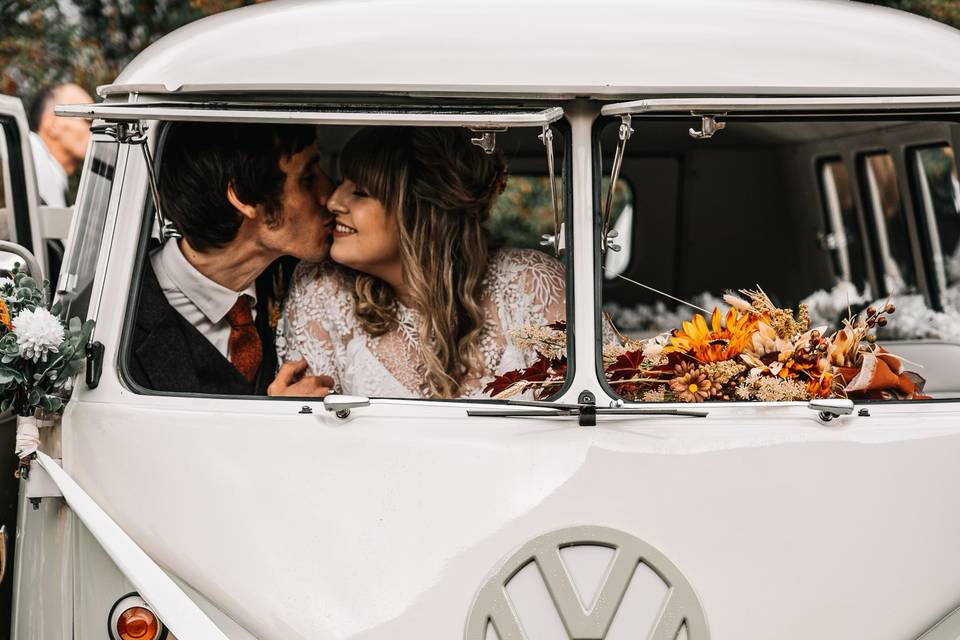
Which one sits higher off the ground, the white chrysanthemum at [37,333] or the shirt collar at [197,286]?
the shirt collar at [197,286]

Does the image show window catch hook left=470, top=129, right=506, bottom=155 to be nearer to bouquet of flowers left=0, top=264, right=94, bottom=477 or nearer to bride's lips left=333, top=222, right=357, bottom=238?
bride's lips left=333, top=222, right=357, bottom=238

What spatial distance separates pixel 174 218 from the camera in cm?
321

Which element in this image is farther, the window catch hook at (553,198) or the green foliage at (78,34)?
the green foliage at (78,34)

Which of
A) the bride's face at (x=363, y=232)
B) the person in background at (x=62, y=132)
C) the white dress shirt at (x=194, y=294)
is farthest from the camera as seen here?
the person in background at (x=62, y=132)

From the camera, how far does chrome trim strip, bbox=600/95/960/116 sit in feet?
8.52

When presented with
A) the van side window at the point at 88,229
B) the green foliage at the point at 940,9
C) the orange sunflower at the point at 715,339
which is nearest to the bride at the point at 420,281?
the orange sunflower at the point at 715,339

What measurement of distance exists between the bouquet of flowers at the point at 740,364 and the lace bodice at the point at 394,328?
0.42 meters

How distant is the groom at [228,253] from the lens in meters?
3.07

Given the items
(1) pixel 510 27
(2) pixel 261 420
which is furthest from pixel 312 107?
(2) pixel 261 420

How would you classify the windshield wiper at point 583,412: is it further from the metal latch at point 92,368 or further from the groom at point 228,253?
the metal latch at point 92,368

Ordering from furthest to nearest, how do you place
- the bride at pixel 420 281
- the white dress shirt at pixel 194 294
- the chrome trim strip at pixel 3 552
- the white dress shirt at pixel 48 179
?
the white dress shirt at pixel 48 179 < the bride at pixel 420 281 < the white dress shirt at pixel 194 294 < the chrome trim strip at pixel 3 552

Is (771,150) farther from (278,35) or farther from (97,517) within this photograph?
(97,517)

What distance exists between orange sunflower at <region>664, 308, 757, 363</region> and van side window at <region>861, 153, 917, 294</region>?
2706 mm

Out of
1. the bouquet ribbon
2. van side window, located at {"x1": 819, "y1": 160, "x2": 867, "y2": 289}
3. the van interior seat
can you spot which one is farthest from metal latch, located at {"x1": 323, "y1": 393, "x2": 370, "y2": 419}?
van side window, located at {"x1": 819, "y1": 160, "x2": 867, "y2": 289}
